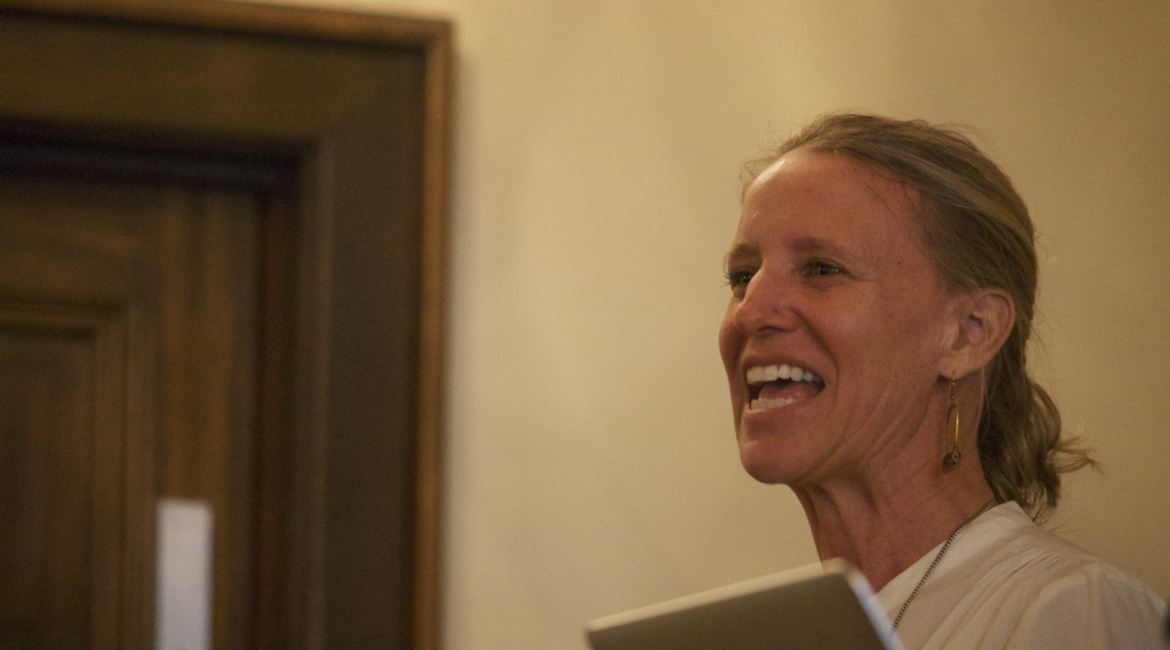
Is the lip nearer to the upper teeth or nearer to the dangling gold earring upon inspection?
the upper teeth

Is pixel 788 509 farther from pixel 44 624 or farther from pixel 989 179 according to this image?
pixel 44 624

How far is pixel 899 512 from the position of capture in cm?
118

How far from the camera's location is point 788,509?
1.63 metres

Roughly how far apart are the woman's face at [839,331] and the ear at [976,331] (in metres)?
0.01

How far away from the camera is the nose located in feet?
3.88

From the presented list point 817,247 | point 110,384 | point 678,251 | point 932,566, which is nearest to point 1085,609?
point 932,566

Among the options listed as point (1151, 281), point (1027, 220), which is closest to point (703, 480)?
point (1027, 220)

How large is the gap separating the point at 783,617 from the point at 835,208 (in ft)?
1.89

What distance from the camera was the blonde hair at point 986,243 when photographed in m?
1.19

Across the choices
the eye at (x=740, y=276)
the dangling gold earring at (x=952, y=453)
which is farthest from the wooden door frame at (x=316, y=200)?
the dangling gold earring at (x=952, y=453)

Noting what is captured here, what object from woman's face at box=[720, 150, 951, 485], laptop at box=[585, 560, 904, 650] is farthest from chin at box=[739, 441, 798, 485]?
laptop at box=[585, 560, 904, 650]

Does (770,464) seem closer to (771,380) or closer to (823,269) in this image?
(771,380)

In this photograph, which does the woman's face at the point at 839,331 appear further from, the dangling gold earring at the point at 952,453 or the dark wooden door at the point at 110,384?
the dark wooden door at the point at 110,384

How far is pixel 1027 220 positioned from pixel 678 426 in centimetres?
55
